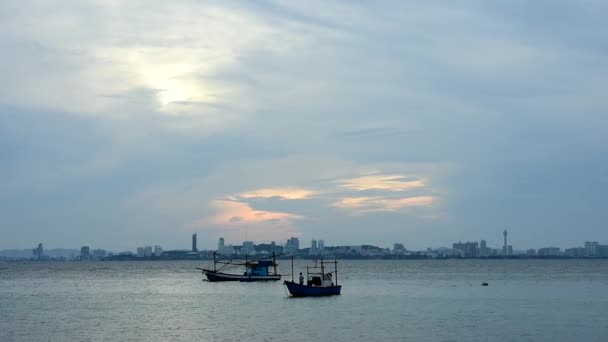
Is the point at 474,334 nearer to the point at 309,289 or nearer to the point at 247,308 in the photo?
the point at 247,308

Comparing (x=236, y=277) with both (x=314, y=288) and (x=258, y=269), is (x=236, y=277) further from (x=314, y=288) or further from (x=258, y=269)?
(x=314, y=288)

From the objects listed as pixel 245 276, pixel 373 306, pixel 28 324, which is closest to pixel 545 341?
pixel 373 306

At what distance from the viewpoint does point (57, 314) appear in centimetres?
7250

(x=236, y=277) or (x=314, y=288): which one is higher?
(x=314, y=288)

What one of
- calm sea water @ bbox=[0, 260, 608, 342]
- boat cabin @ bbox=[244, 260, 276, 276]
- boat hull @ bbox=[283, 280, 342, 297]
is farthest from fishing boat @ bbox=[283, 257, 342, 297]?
boat cabin @ bbox=[244, 260, 276, 276]

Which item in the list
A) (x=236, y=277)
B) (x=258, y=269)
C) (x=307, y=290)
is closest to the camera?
(x=307, y=290)

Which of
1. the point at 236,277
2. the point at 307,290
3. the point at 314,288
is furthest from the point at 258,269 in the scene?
the point at 314,288

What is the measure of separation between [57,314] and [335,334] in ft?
100

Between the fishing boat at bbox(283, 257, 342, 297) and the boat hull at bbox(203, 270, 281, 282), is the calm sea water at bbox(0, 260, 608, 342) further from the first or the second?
the boat hull at bbox(203, 270, 281, 282)

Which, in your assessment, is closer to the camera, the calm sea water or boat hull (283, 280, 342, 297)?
the calm sea water

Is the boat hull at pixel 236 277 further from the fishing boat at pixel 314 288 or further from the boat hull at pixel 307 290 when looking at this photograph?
the boat hull at pixel 307 290

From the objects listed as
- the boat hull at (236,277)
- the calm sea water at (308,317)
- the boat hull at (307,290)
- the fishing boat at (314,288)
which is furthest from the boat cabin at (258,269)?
the boat hull at (307,290)

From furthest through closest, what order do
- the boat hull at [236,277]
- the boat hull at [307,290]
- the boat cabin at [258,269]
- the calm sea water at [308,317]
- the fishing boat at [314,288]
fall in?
the boat cabin at [258,269] → the boat hull at [236,277] → the fishing boat at [314,288] → the boat hull at [307,290] → the calm sea water at [308,317]

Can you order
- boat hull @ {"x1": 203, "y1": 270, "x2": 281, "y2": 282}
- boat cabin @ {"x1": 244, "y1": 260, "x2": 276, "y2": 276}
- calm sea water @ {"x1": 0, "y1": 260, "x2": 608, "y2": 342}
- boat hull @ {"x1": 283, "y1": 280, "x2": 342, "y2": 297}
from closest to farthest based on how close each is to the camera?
calm sea water @ {"x1": 0, "y1": 260, "x2": 608, "y2": 342}, boat hull @ {"x1": 283, "y1": 280, "x2": 342, "y2": 297}, boat hull @ {"x1": 203, "y1": 270, "x2": 281, "y2": 282}, boat cabin @ {"x1": 244, "y1": 260, "x2": 276, "y2": 276}
